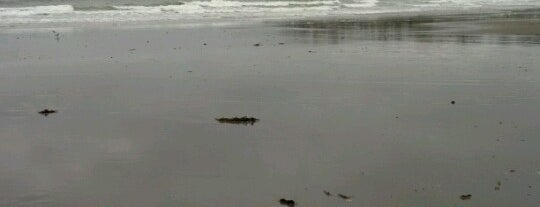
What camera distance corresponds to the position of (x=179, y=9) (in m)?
28.6

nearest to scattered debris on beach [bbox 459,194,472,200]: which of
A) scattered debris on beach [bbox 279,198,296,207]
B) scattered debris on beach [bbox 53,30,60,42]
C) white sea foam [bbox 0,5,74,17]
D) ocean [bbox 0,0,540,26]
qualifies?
scattered debris on beach [bbox 279,198,296,207]

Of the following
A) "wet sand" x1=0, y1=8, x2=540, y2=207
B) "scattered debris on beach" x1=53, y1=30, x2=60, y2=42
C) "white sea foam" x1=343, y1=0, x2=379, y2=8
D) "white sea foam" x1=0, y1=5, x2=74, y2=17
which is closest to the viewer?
"wet sand" x1=0, y1=8, x2=540, y2=207

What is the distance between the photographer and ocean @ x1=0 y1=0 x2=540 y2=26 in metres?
23.6

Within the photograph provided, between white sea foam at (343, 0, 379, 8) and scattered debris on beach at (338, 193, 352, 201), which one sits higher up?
scattered debris on beach at (338, 193, 352, 201)

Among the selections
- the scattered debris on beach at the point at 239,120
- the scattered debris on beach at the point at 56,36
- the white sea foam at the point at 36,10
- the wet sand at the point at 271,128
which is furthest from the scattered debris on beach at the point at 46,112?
the white sea foam at the point at 36,10

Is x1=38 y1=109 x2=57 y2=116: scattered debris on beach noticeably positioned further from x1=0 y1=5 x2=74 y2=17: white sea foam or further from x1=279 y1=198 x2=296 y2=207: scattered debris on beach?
x1=0 y1=5 x2=74 y2=17: white sea foam

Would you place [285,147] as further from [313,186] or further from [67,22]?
[67,22]

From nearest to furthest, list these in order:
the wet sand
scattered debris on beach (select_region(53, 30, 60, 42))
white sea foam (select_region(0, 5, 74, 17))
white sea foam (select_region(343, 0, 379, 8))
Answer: the wet sand < scattered debris on beach (select_region(53, 30, 60, 42)) < white sea foam (select_region(0, 5, 74, 17)) < white sea foam (select_region(343, 0, 379, 8))

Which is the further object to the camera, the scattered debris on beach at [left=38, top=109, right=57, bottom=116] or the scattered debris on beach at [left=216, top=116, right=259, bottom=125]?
the scattered debris on beach at [left=38, top=109, right=57, bottom=116]

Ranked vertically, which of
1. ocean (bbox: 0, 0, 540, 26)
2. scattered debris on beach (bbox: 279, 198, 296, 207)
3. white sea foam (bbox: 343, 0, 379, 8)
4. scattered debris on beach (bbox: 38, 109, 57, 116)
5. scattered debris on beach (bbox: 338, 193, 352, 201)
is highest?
scattered debris on beach (bbox: 38, 109, 57, 116)

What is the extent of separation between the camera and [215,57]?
10906 millimetres

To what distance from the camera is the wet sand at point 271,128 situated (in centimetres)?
429

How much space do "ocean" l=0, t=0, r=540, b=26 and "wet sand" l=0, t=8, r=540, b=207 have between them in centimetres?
1265

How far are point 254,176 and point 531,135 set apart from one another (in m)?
2.62
